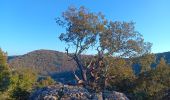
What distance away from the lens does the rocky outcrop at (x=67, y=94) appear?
111 feet

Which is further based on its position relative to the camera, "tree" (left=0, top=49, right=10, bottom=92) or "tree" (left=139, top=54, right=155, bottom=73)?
"tree" (left=0, top=49, right=10, bottom=92)

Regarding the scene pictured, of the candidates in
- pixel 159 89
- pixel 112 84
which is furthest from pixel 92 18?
pixel 159 89

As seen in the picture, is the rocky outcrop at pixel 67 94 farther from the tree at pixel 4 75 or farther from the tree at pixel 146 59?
the tree at pixel 4 75

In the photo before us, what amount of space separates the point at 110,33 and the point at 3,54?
68.1ft

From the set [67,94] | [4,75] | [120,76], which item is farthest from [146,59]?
[4,75]

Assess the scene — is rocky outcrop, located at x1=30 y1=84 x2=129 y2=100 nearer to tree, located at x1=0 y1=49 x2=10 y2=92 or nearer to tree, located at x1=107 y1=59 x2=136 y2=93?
tree, located at x1=107 y1=59 x2=136 y2=93

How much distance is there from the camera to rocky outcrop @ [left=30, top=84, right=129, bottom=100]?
33.8 metres

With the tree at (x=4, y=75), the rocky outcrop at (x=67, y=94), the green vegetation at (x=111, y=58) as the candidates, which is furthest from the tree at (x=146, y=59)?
the tree at (x=4, y=75)

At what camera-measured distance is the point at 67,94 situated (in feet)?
112

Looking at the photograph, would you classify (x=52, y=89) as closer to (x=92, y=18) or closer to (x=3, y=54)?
(x=92, y=18)

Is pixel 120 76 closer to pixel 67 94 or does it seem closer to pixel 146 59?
pixel 146 59

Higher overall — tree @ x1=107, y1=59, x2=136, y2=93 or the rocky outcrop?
tree @ x1=107, y1=59, x2=136, y2=93

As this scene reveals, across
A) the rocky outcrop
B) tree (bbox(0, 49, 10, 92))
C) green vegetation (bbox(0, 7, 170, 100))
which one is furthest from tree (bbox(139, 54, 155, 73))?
tree (bbox(0, 49, 10, 92))

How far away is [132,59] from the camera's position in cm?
4881
